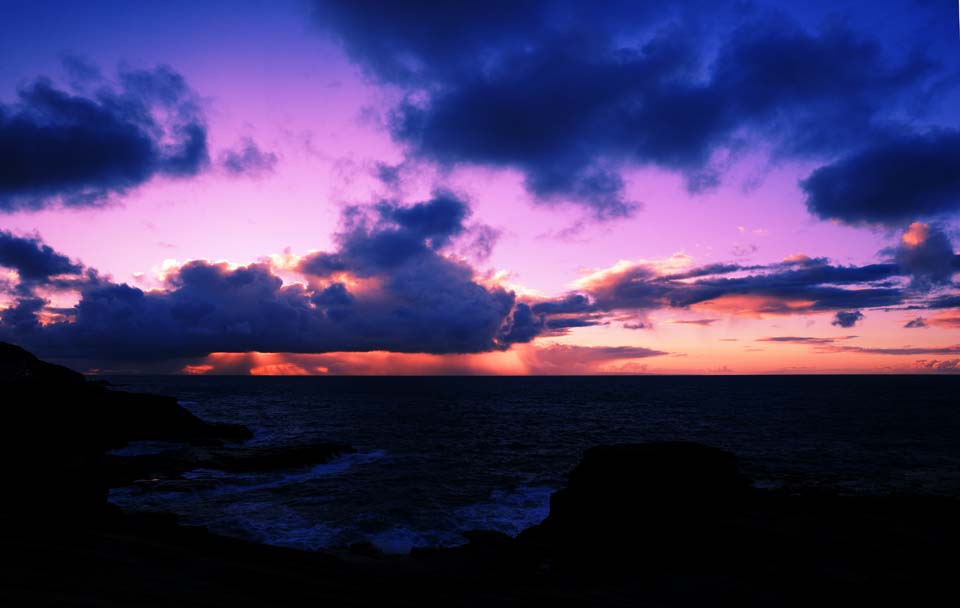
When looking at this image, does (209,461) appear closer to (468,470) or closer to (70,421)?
(70,421)

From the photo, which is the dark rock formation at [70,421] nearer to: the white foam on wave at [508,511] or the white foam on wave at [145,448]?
the white foam on wave at [145,448]

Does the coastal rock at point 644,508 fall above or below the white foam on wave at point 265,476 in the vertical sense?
above

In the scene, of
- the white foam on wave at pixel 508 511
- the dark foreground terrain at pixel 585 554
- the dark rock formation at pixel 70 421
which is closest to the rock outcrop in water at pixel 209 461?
the dark rock formation at pixel 70 421

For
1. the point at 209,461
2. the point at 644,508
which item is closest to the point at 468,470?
the point at 644,508

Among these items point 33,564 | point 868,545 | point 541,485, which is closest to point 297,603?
point 33,564

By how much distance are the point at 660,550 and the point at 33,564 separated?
17107mm

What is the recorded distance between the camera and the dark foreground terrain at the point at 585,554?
9.17 metres

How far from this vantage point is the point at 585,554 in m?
17.0

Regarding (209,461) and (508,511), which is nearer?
(508,511)

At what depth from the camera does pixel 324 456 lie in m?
38.7

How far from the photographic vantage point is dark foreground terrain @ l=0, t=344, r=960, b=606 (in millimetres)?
9172

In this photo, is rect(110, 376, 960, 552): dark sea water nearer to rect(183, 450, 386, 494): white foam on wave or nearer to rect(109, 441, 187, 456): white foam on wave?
rect(183, 450, 386, 494): white foam on wave

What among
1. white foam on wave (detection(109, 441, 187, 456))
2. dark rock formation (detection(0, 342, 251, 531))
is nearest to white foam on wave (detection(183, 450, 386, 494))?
dark rock formation (detection(0, 342, 251, 531))

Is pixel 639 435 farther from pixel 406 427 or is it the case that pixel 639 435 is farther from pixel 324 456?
pixel 324 456
